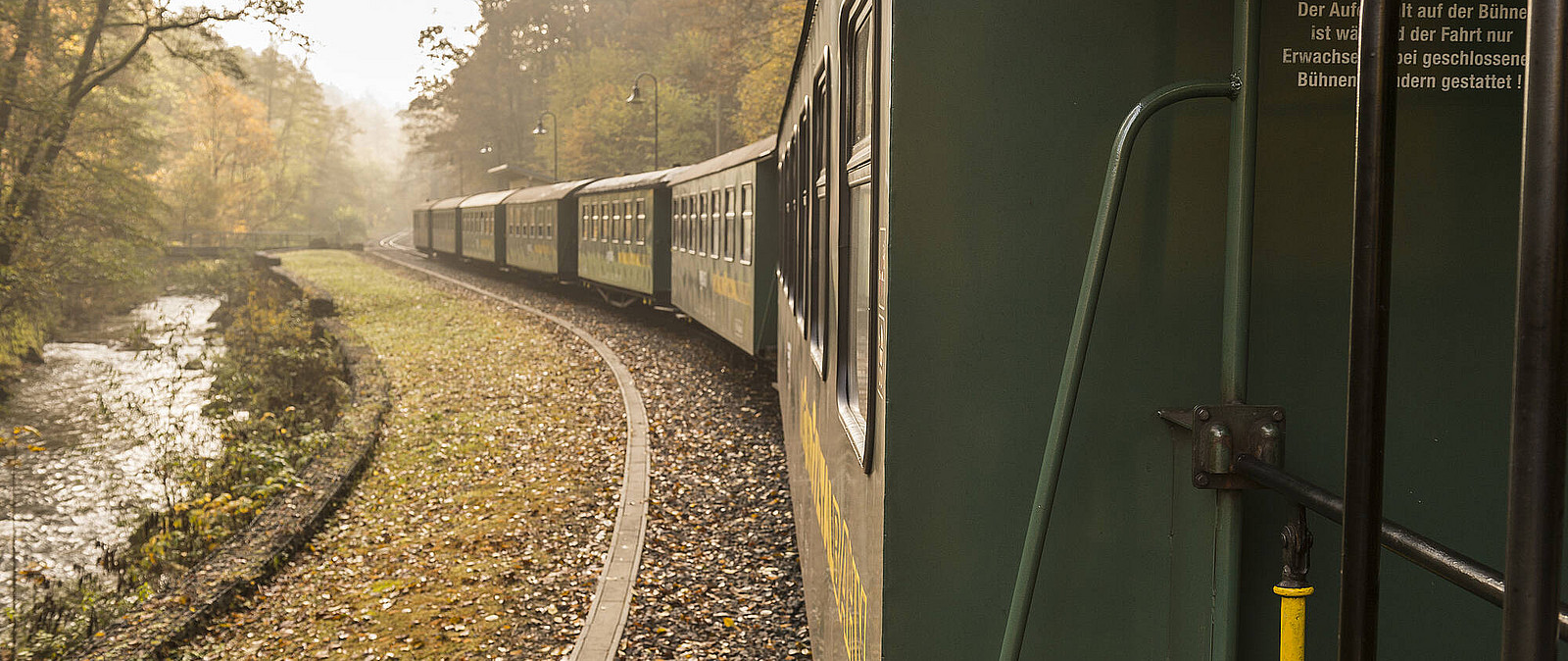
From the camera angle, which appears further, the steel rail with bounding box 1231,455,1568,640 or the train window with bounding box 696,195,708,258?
the train window with bounding box 696,195,708,258

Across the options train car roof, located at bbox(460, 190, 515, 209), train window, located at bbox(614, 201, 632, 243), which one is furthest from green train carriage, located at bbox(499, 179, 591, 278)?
train window, located at bbox(614, 201, 632, 243)

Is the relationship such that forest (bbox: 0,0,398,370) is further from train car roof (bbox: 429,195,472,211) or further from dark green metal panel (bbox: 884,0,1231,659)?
dark green metal panel (bbox: 884,0,1231,659)

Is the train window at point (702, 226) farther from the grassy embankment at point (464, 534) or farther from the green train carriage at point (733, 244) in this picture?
the grassy embankment at point (464, 534)

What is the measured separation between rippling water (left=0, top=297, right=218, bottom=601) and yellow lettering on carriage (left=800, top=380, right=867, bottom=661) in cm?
780

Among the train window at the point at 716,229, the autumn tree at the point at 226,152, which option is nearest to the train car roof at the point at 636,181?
the train window at the point at 716,229

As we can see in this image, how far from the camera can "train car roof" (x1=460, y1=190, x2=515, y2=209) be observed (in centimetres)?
3600

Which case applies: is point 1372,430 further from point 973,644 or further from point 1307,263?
point 973,644

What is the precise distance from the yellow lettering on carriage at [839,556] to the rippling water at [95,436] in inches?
307

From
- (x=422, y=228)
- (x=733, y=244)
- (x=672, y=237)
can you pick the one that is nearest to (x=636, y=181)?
(x=672, y=237)

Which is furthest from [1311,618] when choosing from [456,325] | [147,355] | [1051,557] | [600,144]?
[600,144]

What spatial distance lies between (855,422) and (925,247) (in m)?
1.11

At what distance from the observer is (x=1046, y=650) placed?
7.70 ft

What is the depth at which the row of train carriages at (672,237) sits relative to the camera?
13.3 meters

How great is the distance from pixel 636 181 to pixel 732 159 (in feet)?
21.2
